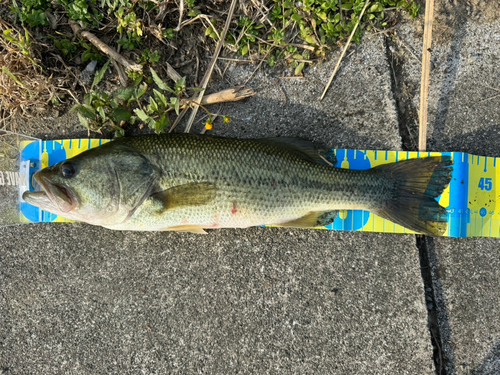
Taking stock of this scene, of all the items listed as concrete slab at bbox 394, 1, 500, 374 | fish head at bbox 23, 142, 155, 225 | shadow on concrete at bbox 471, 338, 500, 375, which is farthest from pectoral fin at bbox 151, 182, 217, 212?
shadow on concrete at bbox 471, 338, 500, 375

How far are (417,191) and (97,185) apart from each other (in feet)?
8.38

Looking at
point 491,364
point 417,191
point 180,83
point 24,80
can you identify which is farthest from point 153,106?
point 491,364

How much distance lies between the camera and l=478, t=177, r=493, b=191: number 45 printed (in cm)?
303

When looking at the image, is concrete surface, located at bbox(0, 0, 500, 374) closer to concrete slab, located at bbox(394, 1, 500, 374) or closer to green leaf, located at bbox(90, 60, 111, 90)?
concrete slab, located at bbox(394, 1, 500, 374)

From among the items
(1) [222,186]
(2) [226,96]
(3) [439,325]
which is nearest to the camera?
(1) [222,186]

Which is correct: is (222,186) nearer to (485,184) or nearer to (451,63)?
(485,184)

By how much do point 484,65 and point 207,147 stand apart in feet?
9.02

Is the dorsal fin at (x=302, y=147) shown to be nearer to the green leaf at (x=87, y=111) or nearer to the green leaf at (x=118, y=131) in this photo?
the green leaf at (x=118, y=131)

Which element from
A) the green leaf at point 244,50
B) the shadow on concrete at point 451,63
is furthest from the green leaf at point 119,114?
the shadow on concrete at point 451,63

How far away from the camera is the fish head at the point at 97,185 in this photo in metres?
2.50

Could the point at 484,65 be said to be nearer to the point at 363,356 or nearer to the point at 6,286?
the point at 363,356

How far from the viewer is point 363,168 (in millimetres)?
3062

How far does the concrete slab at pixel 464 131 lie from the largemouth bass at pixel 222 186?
1.63 feet

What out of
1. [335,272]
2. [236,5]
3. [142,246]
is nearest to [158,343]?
[142,246]
